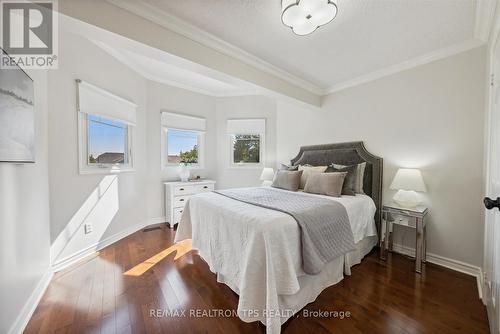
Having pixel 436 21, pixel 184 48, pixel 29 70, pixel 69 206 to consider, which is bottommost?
pixel 69 206

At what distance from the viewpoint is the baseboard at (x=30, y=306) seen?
4.41 ft

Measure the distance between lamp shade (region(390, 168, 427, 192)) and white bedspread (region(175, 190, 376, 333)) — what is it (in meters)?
1.16

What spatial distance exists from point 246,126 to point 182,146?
4.69ft

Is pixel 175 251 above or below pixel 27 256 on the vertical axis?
below

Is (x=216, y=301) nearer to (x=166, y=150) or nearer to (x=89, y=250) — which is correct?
(x=89, y=250)

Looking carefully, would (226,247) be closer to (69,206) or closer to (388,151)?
(69,206)

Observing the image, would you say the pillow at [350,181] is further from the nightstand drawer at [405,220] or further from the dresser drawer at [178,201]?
the dresser drawer at [178,201]

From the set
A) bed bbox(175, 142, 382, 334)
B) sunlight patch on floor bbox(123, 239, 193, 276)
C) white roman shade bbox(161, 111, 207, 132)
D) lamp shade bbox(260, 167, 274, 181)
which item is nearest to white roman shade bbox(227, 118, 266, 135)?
white roman shade bbox(161, 111, 207, 132)

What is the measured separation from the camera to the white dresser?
3508 millimetres

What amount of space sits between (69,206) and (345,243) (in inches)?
117

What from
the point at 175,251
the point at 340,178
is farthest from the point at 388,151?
the point at 175,251

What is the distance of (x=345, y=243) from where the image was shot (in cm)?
179

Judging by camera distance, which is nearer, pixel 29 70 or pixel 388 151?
pixel 29 70

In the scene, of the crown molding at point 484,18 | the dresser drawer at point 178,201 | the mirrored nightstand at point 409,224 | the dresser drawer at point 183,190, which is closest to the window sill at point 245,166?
the dresser drawer at point 183,190
